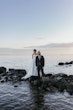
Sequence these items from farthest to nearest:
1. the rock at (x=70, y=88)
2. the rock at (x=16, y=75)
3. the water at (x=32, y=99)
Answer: the rock at (x=16, y=75)
the rock at (x=70, y=88)
the water at (x=32, y=99)

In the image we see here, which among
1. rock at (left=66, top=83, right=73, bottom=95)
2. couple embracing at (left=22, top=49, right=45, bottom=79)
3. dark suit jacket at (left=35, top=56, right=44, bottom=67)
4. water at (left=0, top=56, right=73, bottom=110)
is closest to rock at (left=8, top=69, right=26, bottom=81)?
couple embracing at (left=22, top=49, right=45, bottom=79)

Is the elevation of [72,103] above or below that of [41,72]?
below

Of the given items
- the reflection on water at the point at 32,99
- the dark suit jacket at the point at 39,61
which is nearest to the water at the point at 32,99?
the reflection on water at the point at 32,99

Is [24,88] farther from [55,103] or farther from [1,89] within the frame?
[55,103]

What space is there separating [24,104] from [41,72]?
9331mm

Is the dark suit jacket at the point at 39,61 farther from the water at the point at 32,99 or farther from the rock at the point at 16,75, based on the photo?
the rock at the point at 16,75

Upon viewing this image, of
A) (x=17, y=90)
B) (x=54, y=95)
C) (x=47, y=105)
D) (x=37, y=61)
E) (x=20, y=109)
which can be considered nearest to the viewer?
(x=20, y=109)

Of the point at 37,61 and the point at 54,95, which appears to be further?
the point at 37,61

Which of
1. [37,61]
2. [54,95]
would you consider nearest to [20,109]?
[54,95]

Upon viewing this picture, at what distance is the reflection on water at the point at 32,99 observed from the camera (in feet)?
53.7

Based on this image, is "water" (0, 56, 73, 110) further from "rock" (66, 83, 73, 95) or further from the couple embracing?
the couple embracing

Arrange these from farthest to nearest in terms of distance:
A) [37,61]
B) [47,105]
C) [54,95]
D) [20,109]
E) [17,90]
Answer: [37,61] → [17,90] → [54,95] → [47,105] → [20,109]

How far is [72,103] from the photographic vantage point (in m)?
17.3

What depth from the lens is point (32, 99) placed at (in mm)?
18547
